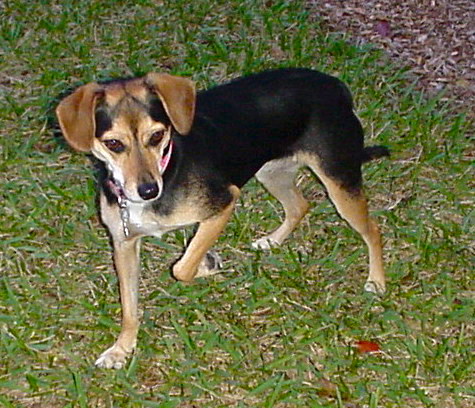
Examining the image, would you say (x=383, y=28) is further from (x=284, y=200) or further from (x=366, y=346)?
(x=366, y=346)

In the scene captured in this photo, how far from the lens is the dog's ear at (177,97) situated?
4.18 meters

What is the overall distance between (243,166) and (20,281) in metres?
1.45

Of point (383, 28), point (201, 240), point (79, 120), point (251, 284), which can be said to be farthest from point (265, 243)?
point (383, 28)

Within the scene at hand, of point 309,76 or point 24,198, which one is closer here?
point 309,76

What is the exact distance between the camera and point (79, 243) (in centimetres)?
561

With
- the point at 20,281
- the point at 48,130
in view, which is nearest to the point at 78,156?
the point at 48,130

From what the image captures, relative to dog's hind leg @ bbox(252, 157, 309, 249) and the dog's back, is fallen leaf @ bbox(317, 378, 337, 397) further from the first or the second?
dog's hind leg @ bbox(252, 157, 309, 249)

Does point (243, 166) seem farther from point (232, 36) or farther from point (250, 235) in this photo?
point (232, 36)

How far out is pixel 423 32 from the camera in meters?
8.50

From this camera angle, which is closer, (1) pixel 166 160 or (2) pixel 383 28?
(1) pixel 166 160

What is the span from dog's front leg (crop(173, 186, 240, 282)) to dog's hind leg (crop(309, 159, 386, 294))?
1.80 feet

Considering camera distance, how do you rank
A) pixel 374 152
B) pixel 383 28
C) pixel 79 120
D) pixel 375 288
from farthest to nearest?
pixel 383 28
pixel 374 152
pixel 375 288
pixel 79 120

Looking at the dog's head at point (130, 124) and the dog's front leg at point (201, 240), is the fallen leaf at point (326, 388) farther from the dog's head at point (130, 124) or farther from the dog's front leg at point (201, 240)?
the dog's head at point (130, 124)

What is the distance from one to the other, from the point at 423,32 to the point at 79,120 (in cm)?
515
